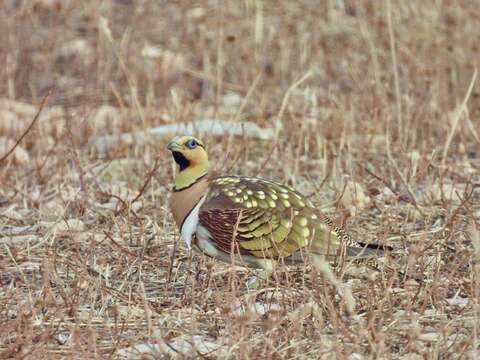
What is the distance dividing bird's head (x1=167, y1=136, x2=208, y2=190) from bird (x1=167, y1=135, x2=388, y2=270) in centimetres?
5

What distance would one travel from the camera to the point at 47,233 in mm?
5047

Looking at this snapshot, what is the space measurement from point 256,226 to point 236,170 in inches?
83.2

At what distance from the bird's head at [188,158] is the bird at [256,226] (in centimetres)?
5

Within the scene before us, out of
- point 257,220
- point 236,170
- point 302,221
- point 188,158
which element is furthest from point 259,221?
point 236,170

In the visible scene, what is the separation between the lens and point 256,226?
4.24 meters

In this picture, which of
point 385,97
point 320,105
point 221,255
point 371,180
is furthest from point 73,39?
point 221,255

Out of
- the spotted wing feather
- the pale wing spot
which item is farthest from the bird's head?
the pale wing spot

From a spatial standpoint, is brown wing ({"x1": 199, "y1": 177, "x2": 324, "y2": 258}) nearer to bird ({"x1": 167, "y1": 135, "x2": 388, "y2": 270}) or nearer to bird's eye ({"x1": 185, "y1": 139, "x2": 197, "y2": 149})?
bird ({"x1": 167, "y1": 135, "x2": 388, "y2": 270})

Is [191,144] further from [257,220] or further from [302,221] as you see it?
[302,221]

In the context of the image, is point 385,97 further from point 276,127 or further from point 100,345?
point 100,345

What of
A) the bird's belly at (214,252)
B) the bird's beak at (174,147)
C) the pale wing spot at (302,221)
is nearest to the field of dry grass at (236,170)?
the bird's belly at (214,252)

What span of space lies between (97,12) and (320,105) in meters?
3.50

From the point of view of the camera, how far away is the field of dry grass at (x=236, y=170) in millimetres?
3689

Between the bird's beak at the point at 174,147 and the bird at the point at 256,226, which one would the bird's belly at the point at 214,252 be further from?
the bird's beak at the point at 174,147
